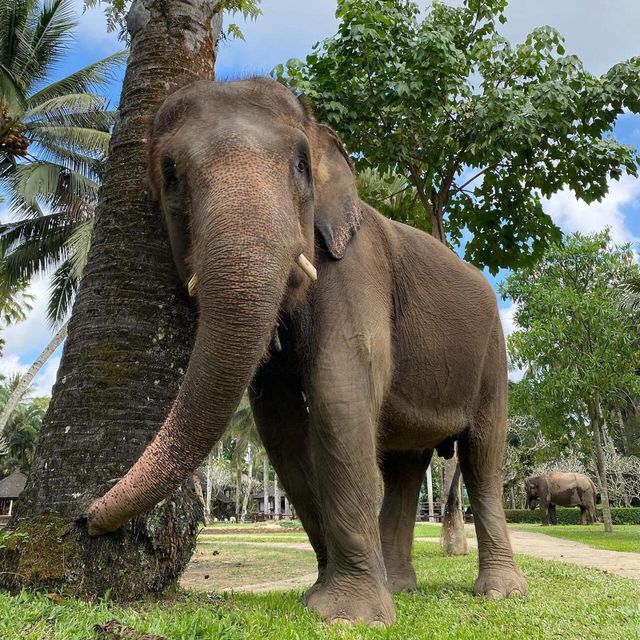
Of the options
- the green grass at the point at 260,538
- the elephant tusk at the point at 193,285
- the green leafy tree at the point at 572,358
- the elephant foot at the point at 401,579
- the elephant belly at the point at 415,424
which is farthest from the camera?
the green grass at the point at 260,538

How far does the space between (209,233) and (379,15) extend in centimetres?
743

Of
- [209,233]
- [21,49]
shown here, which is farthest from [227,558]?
[21,49]

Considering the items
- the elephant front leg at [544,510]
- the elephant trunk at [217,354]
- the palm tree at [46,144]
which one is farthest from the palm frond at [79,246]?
the elephant front leg at [544,510]

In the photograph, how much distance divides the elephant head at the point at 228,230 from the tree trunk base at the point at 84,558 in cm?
16

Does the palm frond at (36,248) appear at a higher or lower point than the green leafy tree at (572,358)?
higher

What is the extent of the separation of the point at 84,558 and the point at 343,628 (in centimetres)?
118

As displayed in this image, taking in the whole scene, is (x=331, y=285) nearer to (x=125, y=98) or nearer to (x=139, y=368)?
(x=139, y=368)

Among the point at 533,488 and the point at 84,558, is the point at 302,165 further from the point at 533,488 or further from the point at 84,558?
the point at 533,488

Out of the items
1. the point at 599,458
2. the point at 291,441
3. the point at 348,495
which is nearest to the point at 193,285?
the point at 348,495

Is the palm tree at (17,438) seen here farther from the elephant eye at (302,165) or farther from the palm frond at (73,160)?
the elephant eye at (302,165)

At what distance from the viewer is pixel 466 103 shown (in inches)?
397

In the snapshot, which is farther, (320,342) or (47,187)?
(47,187)

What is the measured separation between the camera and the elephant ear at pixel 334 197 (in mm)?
3625

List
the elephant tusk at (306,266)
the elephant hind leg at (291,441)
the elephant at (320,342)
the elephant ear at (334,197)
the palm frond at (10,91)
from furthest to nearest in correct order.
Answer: the palm frond at (10,91)
the elephant hind leg at (291,441)
the elephant ear at (334,197)
the elephant tusk at (306,266)
the elephant at (320,342)
